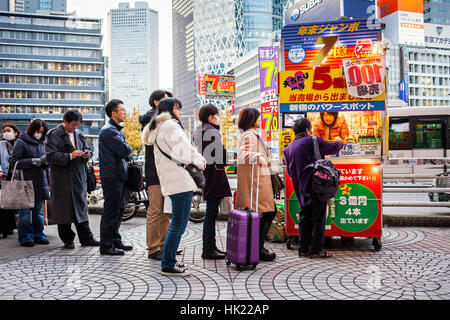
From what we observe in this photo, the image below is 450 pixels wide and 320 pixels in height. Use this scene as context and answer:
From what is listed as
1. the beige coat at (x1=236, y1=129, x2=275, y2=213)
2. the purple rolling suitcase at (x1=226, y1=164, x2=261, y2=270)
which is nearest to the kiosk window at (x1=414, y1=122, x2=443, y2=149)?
the beige coat at (x1=236, y1=129, x2=275, y2=213)

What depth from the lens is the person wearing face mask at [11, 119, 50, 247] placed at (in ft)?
19.1

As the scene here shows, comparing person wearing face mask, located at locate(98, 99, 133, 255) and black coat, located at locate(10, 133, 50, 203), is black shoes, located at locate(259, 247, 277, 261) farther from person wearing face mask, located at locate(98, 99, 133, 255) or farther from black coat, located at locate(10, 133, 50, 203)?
black coat, located at locate(10, 133, 50, 203)

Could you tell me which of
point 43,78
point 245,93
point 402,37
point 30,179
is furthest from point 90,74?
point 30,179

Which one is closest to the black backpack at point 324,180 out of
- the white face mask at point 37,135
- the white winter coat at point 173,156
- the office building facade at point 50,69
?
the white winter coat at point 173,156

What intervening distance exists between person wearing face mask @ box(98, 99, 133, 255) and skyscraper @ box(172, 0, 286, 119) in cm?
10950

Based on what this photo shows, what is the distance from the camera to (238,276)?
13.5 feet

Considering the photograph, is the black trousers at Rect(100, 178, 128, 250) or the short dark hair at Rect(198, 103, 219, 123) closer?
the short dark hair at Rect(198, 103, 219, 123)

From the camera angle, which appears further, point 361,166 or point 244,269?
point 361,166

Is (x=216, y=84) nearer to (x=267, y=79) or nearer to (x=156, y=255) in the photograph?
(x=267, y=79)

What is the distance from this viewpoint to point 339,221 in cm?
535

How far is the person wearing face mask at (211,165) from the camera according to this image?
4781mm

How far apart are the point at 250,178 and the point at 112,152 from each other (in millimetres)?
1895

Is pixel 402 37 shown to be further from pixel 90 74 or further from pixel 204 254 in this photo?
pixel 204 254
